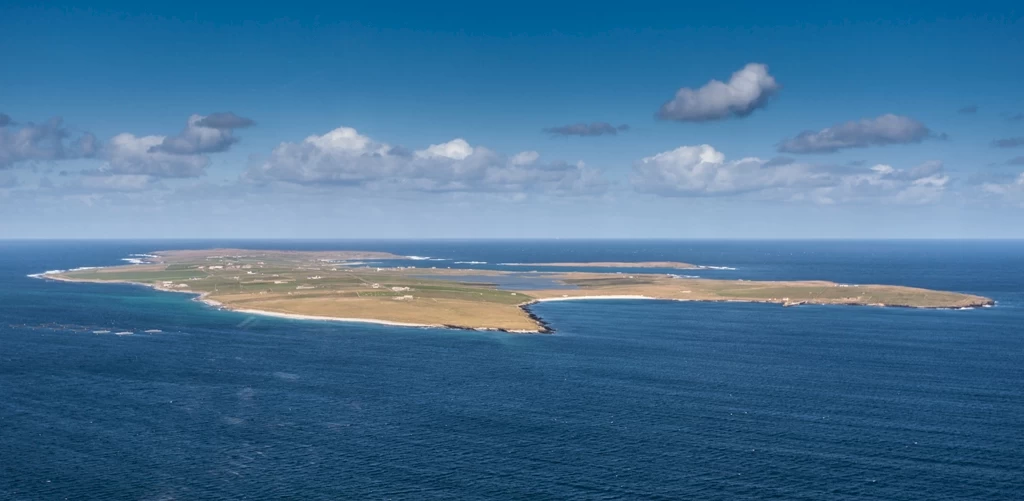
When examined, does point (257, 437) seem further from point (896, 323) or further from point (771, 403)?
point (896, 323)

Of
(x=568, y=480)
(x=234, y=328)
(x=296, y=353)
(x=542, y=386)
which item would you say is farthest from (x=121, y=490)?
(x=234, y=328)

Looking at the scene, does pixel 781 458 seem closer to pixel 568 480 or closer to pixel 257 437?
pixel 568 480

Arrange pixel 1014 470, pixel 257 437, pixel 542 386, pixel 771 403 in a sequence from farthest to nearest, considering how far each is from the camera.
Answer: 1. pixel 542 386
2. pixel 771 403
3. pixel 257 437
4. pixel 1014 470

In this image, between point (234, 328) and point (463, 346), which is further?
point (234, 328)

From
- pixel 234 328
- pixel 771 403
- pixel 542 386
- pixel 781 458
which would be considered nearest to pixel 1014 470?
pixel 781 458

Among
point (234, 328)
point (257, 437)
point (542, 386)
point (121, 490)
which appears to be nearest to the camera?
point (121, 490)

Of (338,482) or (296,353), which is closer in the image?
(338,482)
